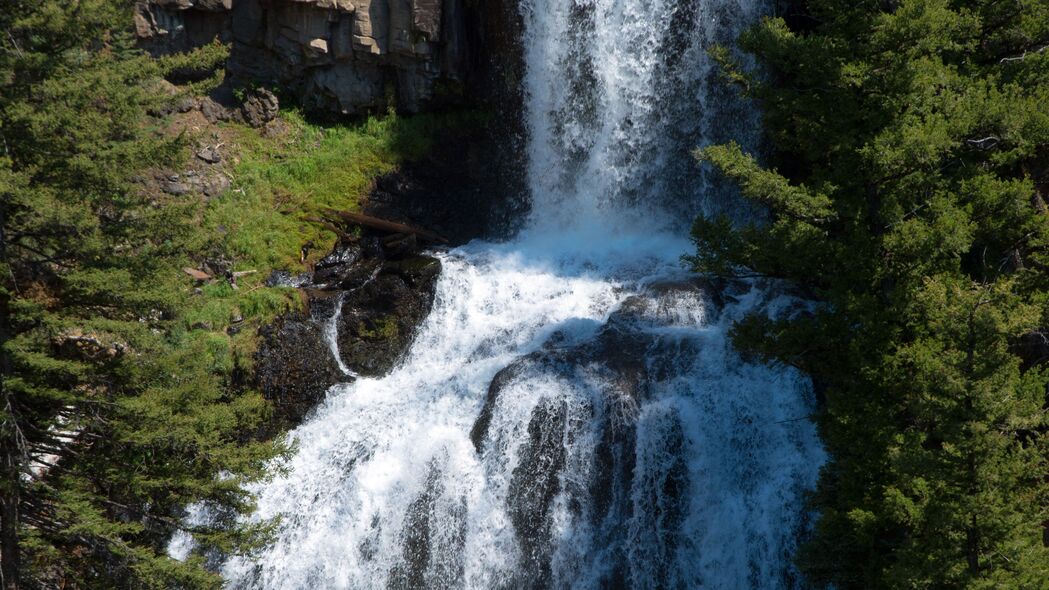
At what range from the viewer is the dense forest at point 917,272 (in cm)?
878

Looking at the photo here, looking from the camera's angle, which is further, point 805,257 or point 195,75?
point 195,75

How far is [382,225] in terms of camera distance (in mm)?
18203

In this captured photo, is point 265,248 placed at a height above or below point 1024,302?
below

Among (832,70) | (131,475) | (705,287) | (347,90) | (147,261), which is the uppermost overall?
(832,70)

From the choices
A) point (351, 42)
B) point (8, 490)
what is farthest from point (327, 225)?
point (8, 490)

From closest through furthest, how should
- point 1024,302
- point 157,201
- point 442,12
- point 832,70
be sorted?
1. point 1024,302
2. point 832,70
3. point 157,201
4. point 442,12

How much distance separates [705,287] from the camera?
15156mm

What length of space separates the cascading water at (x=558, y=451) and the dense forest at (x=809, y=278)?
140 cm

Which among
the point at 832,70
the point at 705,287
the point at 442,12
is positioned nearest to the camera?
the point at 832,70

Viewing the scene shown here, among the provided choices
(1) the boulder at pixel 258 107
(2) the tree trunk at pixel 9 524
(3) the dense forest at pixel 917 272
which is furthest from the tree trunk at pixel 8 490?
(1) the boulder at pixel 258 107

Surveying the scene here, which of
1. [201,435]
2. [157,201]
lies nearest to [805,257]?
[201,435]

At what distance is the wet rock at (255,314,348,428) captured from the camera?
15.1m

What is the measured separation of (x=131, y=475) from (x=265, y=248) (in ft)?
24.2

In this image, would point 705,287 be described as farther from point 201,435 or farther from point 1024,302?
point 201,435
